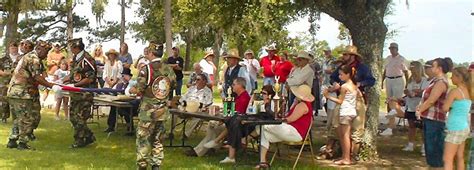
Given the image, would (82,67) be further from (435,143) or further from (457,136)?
(457,136)

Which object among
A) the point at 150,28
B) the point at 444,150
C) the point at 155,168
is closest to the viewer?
the point at 444,150

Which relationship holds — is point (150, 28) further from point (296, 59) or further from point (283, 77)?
point (296, 59)

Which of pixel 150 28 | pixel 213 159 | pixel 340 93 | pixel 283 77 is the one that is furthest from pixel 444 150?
pixel 150 28

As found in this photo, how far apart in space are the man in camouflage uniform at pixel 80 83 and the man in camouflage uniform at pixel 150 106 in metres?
2.25

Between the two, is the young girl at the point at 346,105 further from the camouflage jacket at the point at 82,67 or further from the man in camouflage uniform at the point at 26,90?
the man in camouflage uniform at the point at 26,90

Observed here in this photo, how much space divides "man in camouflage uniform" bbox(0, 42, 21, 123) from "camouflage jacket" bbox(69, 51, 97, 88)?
2.35 meters

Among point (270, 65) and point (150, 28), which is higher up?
point (150, 28)

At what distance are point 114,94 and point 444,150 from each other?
582 cm

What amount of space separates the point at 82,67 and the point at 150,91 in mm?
2514

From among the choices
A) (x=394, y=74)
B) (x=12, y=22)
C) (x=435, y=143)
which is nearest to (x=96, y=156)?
(x=435, y=143)

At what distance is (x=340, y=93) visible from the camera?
26.1 ft

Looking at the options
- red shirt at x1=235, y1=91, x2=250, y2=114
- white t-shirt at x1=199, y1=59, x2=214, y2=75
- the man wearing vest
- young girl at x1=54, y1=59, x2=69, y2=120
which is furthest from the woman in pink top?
young girl at x1=54, y1=59, x2=69, y2=120

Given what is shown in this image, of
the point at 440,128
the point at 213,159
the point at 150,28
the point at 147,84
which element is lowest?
the point at 213,159

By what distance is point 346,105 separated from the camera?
7891 mm
